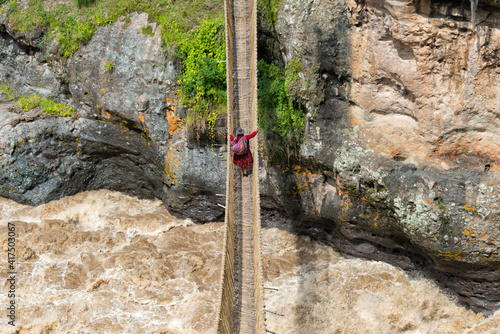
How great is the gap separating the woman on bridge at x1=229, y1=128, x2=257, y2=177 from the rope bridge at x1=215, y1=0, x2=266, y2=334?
0.12 m

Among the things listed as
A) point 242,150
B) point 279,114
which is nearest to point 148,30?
point 279,114

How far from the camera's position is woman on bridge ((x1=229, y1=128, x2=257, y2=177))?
377 inches

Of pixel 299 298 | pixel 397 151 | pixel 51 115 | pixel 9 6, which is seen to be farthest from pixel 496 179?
pixel 9 6

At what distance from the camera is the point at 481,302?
9.97 metres

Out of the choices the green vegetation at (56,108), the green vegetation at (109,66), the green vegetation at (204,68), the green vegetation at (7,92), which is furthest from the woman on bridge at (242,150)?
the green vegetation at (7,92)

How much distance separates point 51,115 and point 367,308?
9.52 meters

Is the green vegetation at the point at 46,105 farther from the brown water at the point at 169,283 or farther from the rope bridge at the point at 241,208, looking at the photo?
the rope bridge at the point at 241,208

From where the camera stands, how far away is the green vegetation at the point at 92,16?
12.3 meters

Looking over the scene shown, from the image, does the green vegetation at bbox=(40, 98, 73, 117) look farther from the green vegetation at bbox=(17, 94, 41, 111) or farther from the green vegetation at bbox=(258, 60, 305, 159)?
the green vegetation at bbox=(258, 60, 305, 159)

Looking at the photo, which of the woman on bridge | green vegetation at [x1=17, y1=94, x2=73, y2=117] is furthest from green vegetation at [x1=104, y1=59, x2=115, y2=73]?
the woman on bridge

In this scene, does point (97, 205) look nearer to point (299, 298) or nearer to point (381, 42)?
point (299, 298)

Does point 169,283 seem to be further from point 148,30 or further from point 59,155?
point 148,30

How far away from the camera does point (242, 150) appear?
9555 mm

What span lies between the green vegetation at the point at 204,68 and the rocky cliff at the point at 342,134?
36cm
